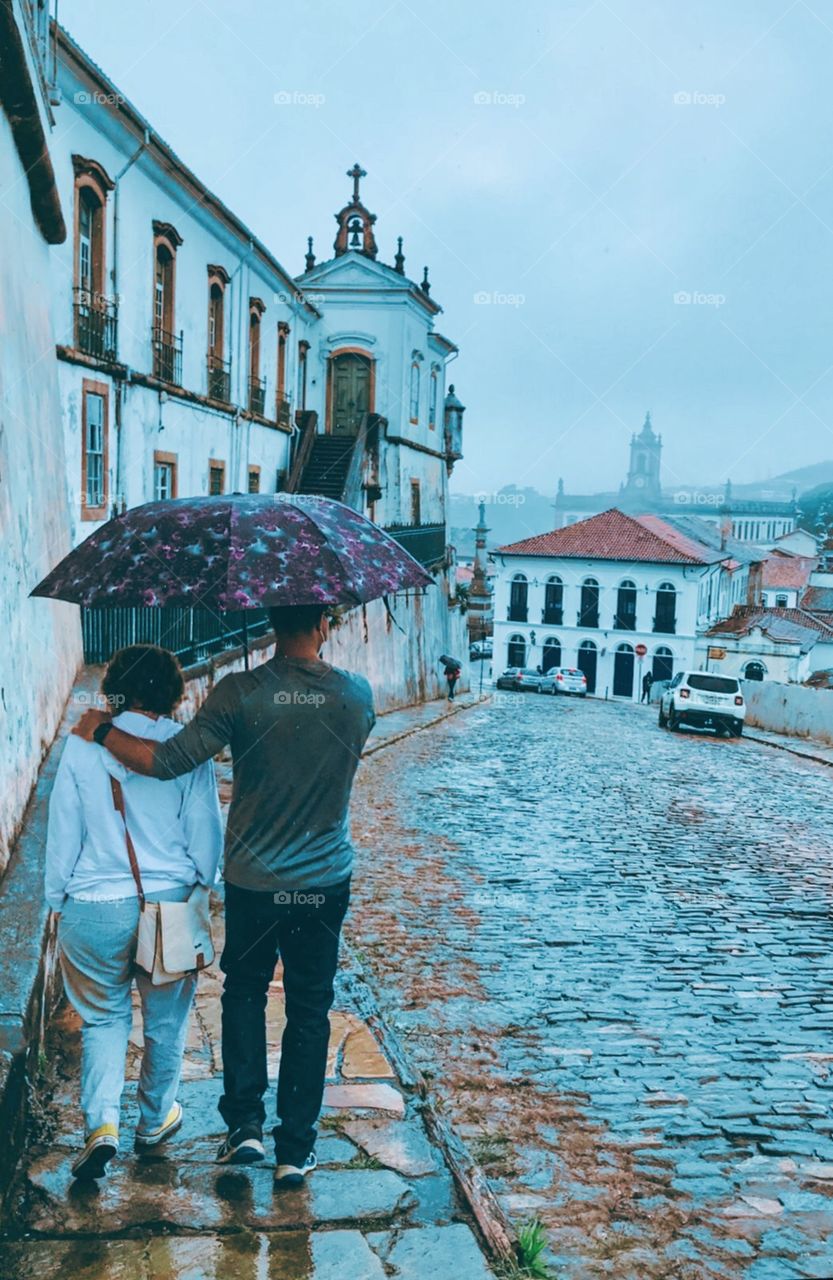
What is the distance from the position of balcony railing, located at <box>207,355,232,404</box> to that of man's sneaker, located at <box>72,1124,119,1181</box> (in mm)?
19548

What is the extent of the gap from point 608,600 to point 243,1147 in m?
A: 59.1

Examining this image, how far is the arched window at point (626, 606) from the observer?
201 feet

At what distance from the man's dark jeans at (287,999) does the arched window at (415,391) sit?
31.5 metres

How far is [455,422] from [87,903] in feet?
134

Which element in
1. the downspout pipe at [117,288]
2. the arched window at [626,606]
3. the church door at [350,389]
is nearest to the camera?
the downspout pipe at [117,288]

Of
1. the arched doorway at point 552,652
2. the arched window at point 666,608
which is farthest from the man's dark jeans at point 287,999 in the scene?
the arched doorway at point 552,652

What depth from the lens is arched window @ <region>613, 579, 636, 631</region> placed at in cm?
6116

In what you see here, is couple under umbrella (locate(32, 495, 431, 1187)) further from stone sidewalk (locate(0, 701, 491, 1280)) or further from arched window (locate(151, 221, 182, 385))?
arched window (locate(151, 221, 182, 385))

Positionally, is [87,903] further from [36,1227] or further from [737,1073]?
[737,1073]

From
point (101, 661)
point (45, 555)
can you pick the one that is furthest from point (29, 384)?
point (101, 661)

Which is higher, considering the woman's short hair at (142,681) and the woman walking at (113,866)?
the woman's short hair at (142,681)

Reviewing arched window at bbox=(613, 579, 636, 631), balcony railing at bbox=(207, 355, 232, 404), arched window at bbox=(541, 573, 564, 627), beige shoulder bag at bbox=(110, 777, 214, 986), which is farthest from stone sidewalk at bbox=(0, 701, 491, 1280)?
arched window at bbox=(541, 573, 564, 627)

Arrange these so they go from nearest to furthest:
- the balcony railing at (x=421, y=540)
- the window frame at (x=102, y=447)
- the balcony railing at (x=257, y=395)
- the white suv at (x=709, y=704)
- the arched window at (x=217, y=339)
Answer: the window frame at (x=102, y=447), the arched window at (x=217, y=339), the white suv at (x=709, y=704), the balcony railing at (x=257, y=395), the balcony railing at (x=421, y=540)

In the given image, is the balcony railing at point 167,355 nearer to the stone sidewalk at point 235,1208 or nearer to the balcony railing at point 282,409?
the balcony railing at point 282,409
